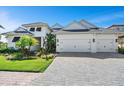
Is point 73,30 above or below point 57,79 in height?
above

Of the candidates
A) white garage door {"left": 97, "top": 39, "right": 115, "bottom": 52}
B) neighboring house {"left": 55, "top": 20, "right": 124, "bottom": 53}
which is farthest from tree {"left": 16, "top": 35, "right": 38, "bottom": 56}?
white garage door {"left": 97, "top": 39, "right": 115, "bottom": 52}

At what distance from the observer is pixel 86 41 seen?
21.2 meters

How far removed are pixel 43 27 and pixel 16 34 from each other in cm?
449

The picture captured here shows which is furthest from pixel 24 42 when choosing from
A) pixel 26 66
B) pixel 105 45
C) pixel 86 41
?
pixel 105 45

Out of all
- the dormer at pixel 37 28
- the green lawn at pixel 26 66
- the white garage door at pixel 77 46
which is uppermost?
→ the dormer at pixel 37 28

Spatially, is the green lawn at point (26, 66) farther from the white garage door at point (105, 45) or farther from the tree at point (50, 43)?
the white garage door at point (105, 45)

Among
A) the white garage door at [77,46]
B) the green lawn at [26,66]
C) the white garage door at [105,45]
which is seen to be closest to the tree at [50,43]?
the white garage door at [77,46]

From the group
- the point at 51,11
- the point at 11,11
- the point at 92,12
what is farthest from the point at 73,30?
the point at 11,11

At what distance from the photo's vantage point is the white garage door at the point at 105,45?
858 inches

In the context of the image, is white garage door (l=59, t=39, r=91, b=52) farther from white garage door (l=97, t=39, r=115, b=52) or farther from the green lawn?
the green lawn

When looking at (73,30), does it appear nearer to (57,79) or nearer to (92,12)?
(92,12)

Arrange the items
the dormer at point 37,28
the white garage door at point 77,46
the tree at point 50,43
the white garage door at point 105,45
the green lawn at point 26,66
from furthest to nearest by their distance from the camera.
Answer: the dormer at point 37,28 → the tree at point 50,43 → the white garage door at point 105,45 → the white garage door at point 77,46 → the green lawn at point 26,66
